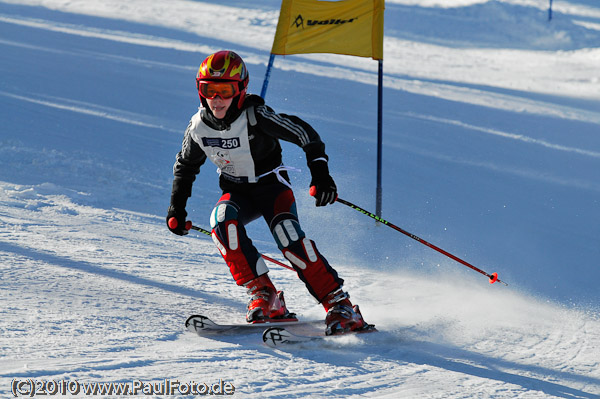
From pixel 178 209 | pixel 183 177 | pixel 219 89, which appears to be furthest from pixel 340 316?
pixel 219 89

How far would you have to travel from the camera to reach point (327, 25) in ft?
21.1

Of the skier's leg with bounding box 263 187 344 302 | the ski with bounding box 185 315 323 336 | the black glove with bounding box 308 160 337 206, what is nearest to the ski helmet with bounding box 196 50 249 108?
the black glove with bounding box 308 160 337 206

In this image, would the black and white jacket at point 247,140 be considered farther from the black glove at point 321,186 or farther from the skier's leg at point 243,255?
the skier's leg at point 243,255

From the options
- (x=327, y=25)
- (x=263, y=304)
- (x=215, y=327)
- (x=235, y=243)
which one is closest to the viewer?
(x=215, y=327)

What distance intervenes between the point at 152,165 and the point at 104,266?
3190 mm

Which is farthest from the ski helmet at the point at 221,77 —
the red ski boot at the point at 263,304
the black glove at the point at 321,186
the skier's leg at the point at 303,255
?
the red ski boot at the point at 263,304

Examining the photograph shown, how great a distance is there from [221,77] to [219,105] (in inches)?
6.1

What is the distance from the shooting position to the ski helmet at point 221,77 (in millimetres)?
3863

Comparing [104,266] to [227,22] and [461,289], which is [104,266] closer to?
[461,289]

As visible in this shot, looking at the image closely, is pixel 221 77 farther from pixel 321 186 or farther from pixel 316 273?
pixel 316 273

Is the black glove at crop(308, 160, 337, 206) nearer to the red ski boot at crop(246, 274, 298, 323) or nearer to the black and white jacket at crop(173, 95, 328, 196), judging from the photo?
the black and white jacket at crop(173, 95, 328, 196)

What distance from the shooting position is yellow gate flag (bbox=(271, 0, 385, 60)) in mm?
6422

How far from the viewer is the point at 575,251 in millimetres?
6359

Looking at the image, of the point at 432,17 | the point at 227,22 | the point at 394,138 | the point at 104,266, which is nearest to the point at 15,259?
the point at 104,266
